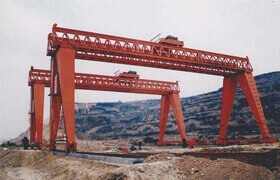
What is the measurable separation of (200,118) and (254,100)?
33.8 m

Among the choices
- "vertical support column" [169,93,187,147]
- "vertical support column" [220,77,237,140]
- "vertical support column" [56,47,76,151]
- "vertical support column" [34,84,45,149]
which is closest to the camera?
"vertical support column" [56,47,76,151]

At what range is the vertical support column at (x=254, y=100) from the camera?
2255cm

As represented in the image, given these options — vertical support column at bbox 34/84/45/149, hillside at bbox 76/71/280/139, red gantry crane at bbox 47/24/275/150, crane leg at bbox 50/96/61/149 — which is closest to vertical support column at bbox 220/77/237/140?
red gantry crane at bbox 47/24/275/150

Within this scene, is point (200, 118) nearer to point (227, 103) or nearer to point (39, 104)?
point (227, 103)

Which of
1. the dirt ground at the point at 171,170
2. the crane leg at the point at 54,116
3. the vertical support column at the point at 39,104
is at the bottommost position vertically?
the dirt ground at the point at 171,170

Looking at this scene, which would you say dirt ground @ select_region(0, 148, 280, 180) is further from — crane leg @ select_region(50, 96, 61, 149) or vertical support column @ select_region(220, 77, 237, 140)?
vertical support column @ select_region(220, 77, 237, 140)

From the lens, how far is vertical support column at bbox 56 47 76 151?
1515 centimetres

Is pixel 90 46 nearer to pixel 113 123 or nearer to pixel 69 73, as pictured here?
pixel 69 73

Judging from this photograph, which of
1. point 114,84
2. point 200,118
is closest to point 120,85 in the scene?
point 114,84

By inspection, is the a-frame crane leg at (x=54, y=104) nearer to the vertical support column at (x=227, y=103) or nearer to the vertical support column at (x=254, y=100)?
the vertical support column at (x=227, y=103)

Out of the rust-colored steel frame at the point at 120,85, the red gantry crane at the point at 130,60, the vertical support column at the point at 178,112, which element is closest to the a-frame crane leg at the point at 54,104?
the red gantry crane at the point at 130,60

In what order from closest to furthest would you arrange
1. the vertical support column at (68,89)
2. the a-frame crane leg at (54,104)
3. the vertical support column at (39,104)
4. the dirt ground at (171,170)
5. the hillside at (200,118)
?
the dirt ground at (171,170) < the vertical support column at (68,89) < the a-frame crane leg at (54,104) < the vertical support column at (39,104) < the hillside at (200,118)

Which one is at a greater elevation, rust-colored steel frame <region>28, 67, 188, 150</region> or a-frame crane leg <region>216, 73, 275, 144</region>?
rust-colored steel frame <region>28, 67, 188, 150</region>

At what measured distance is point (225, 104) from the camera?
25.1 m
